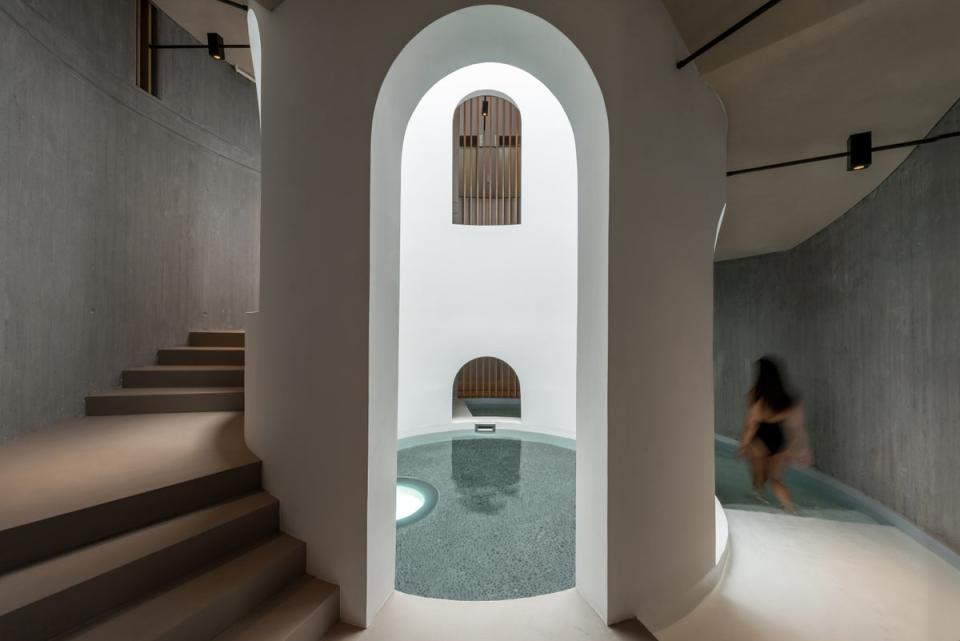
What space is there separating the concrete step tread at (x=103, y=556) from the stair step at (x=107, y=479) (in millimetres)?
70

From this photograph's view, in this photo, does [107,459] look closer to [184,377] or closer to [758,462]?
[184,377]

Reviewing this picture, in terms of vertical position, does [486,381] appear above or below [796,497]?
above

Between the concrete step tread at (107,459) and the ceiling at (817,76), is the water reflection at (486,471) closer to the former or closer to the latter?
the concrete step tread at (107,459)

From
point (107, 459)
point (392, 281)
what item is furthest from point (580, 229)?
point (107, 459)

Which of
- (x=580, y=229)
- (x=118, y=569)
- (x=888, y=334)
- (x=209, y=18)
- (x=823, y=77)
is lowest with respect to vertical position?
(x=118, y=569)

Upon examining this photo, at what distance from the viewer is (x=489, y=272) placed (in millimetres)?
7457

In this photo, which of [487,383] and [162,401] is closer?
[162,401]

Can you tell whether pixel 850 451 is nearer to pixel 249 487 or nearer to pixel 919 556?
pixel 919 556

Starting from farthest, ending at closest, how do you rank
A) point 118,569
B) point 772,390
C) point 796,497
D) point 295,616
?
point 796,497 → point 772,390 → point 295,616 → point 118,569

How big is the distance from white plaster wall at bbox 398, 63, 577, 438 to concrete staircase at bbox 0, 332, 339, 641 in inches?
183

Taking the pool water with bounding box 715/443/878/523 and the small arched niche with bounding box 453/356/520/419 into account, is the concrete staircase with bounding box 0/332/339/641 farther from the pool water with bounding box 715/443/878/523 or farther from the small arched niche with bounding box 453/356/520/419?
the small arched niche with bounding box 453/356/520/419

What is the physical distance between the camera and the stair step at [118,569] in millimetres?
1567

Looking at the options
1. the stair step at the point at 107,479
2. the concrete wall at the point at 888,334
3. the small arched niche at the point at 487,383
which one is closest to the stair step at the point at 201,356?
the stair step at the point at 107,479

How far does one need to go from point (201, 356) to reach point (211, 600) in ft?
11.5
